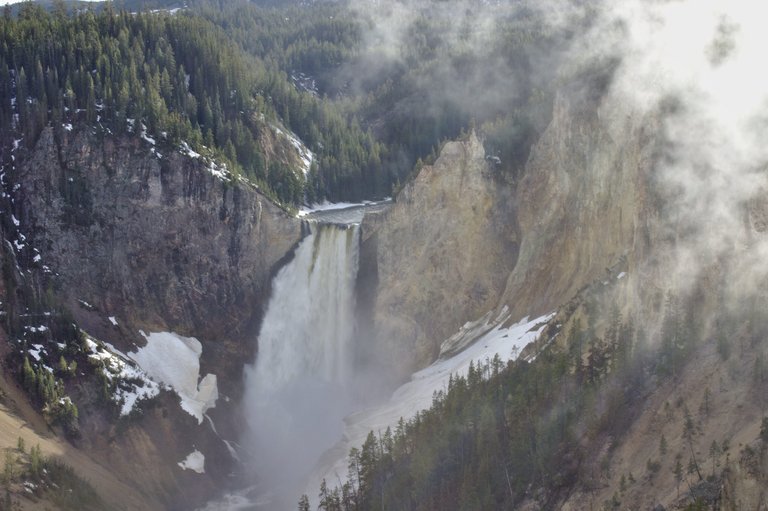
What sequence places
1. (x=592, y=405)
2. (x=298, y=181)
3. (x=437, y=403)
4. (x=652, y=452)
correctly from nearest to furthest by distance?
Result: (x=652, y=452)
(x=592, y=405)
(x=437, y=403)
(x=298, y=181)

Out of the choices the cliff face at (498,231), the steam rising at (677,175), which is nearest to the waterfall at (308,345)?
the steam rising at (677,175)

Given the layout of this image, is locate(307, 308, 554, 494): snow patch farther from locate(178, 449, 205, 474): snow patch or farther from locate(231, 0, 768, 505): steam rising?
locate(178, 449, 205, 474): snow patch

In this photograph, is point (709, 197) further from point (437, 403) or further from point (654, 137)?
point (437, 403)

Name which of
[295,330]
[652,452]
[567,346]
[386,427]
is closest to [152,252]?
[295,330]

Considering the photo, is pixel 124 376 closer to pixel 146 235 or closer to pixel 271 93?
pixel 146 235

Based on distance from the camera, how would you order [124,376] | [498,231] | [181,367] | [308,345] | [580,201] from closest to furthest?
[580,201] < [124,376] < [181,367] < [498,231] < [308,345]

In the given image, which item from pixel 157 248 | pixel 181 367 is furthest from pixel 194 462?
pixel 157 248
